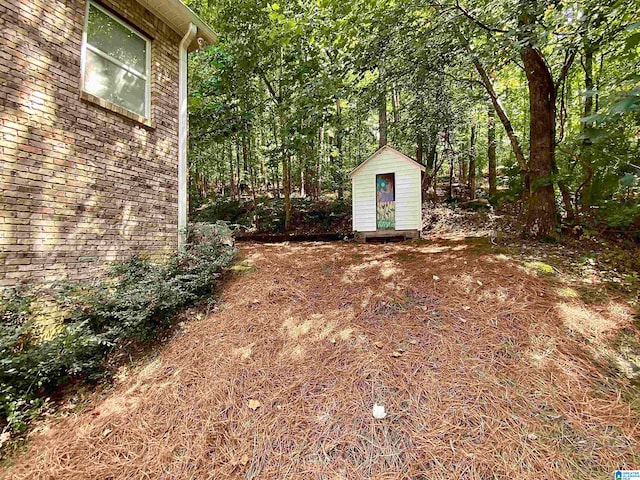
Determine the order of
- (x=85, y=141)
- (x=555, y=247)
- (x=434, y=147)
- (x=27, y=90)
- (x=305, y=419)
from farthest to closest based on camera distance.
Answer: (x=434, y=147) < (x=555, y=247) < (x=85, y=141) < (x=27, y=90) < (x=305, y=419)

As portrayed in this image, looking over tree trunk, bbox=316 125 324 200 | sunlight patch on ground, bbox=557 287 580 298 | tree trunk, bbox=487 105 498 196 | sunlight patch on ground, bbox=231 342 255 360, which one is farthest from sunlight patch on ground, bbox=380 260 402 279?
tree trunk, bbox=316 125 324 200

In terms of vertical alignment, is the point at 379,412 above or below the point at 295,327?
below

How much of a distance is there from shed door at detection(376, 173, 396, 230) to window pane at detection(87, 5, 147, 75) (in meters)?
5.00

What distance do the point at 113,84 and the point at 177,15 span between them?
165 centimetres

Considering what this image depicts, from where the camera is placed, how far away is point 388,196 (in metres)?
6.89

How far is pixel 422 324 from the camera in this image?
8.54 feet

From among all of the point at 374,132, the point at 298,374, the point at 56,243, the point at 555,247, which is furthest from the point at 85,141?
the point at 374,132

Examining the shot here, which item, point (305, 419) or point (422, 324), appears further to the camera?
point (422, 324)

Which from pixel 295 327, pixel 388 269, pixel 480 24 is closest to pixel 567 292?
pixel 388 269

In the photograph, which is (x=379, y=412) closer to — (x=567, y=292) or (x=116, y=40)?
(x=567, y=292)

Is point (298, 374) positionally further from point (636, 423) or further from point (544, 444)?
point (636, 423)

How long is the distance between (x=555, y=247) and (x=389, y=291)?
275cm

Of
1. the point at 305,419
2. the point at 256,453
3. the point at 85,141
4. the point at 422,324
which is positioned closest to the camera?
the point at 256,453

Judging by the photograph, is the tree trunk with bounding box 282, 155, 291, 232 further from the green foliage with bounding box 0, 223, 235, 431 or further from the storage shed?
the green foliage with bounding box 0, 223, 235, 431
